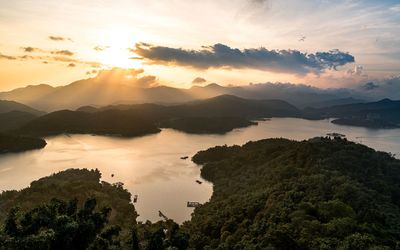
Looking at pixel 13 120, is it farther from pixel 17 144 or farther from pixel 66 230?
pixel 66 230

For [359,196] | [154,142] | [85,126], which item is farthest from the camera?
[85,126]

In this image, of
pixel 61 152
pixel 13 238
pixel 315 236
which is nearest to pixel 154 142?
pixel 61 152

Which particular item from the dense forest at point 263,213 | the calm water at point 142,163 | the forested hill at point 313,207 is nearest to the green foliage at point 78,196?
the dense forest at point 263,213

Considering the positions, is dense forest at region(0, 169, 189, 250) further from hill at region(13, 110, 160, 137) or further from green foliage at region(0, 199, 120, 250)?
hill at region(13, 110, 160, 137)

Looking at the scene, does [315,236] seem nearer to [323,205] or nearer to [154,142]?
[323,205]

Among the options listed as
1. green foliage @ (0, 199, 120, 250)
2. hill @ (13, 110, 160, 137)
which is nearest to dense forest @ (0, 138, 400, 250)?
green foliage @ (0, 199, 120, 250)

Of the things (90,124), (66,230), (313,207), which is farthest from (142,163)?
(66,230)
